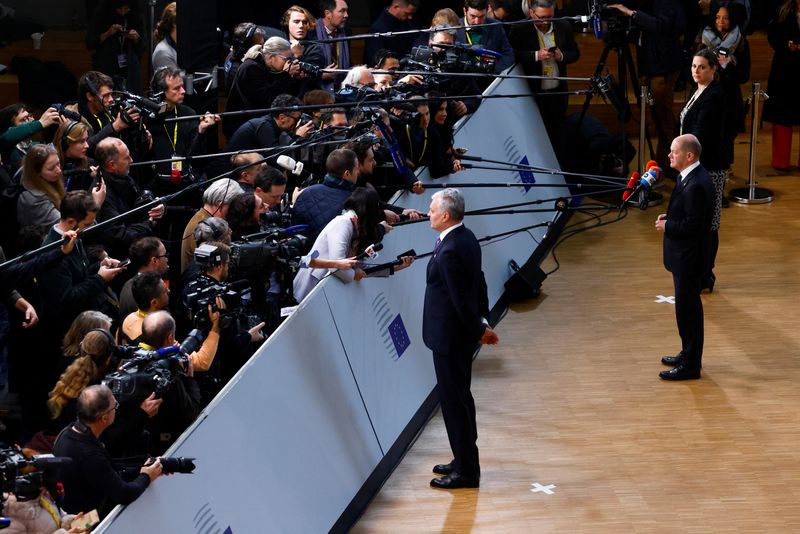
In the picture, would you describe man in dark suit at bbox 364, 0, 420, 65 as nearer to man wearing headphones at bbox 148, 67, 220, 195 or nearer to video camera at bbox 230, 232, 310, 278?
man wearing headphones at bbox 148, 67, 220, 195

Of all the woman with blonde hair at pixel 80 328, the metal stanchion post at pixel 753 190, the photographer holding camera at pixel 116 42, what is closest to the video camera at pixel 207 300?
the woman with blonde hair at pixel 80 328

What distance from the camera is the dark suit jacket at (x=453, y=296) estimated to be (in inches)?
241

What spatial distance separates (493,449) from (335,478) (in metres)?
1.25

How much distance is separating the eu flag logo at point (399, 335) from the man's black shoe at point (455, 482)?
34.3 inches

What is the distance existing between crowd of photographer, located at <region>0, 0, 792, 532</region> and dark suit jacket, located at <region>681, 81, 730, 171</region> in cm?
156

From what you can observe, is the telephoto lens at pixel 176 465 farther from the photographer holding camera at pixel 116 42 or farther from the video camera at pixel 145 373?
the photographer holding camera at pixel 116 42

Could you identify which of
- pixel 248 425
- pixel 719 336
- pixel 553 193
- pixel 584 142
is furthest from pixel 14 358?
pixel 584 142

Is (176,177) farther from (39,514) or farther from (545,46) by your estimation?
(545,46)

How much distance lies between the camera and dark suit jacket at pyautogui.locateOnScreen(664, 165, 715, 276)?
24.5 ft

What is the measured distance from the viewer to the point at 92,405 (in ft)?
14.4

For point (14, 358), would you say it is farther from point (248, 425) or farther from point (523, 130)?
point (523, 130)

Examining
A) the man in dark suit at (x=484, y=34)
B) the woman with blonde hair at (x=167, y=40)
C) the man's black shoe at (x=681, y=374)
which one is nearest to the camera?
the man's black shoe at (x=681, y=374)

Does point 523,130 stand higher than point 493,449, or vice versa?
point 523,130

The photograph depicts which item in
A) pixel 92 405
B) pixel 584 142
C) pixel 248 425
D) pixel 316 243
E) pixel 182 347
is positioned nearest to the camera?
pixel 92 405
